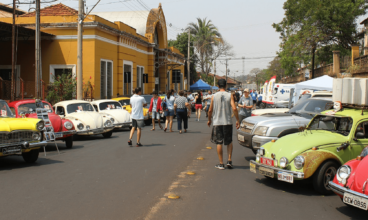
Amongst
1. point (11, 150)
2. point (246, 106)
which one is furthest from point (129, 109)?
point (11, 150)

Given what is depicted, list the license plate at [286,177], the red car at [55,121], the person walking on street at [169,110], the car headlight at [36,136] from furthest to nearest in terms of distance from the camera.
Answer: the person walking on street at [169,110] → the red car at [55,121] → the car headlight at [36,136] → the license plate at [286,177]

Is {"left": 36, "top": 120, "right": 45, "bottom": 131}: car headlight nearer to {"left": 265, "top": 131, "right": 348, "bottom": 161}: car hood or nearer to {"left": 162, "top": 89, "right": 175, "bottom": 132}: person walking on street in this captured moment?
{"left": 265, "top": 131, "right": 348, "bottom": 161}: car hood

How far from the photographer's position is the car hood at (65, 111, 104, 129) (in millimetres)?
14234

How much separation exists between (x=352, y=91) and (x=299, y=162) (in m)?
2.01

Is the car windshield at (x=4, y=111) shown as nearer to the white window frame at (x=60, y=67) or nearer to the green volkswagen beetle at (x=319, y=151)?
the green volkswagen beetle at (x=319, y=151)

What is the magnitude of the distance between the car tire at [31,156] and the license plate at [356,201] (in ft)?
23.9

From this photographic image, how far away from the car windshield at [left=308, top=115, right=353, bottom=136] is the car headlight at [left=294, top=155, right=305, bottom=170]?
116 centimetres

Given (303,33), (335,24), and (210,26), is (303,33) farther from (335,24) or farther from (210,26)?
(210,26)

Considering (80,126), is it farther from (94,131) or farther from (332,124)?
(332,124)

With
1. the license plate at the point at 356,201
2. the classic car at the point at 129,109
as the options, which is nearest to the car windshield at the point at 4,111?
the license plate at the point at 356,201

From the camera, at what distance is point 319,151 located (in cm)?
646

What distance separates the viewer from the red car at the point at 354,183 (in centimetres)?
490

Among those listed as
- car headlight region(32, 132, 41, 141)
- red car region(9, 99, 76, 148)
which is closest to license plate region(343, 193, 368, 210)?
car headlight region(32, 132, 41, 141)

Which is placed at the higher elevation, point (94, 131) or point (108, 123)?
point (108, 123)
